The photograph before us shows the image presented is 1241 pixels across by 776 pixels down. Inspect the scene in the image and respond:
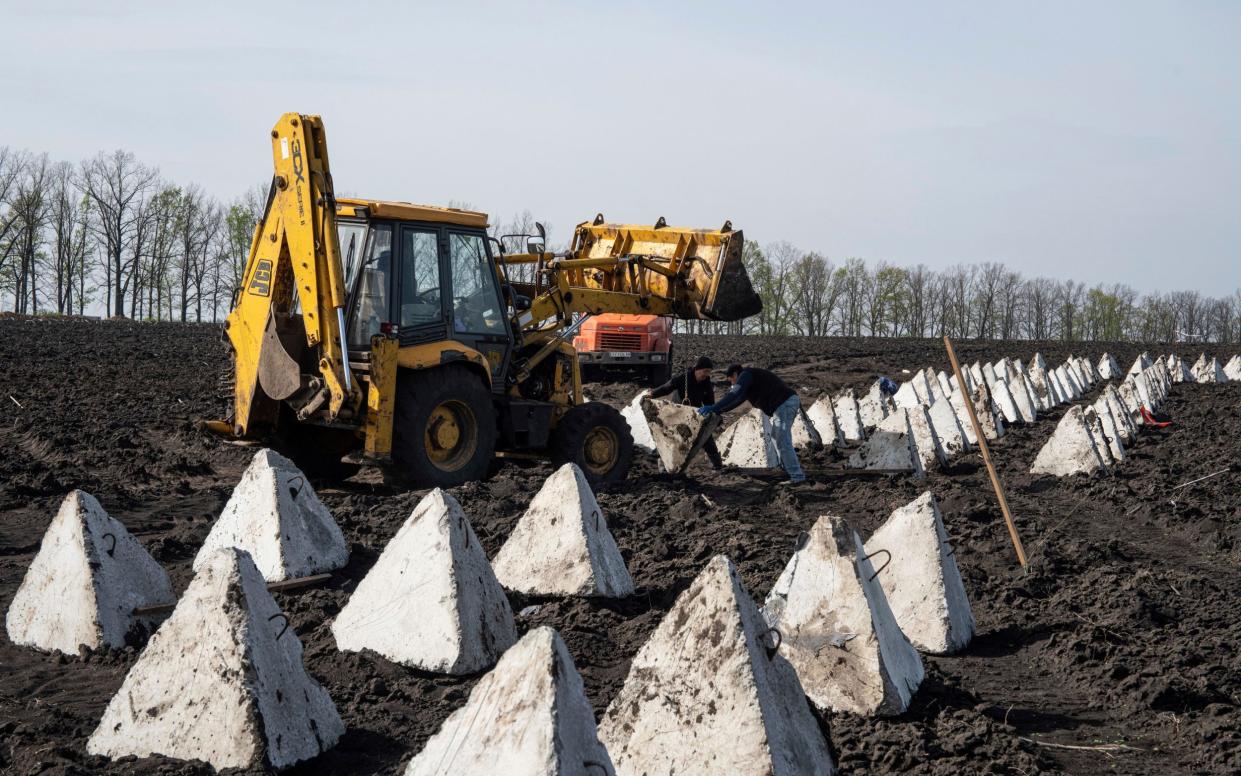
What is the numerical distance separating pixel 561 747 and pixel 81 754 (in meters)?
2.57

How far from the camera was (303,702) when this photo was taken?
507 cm

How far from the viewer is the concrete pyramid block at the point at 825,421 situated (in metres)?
16.1

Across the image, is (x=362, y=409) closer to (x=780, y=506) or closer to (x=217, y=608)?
(x=780, y=506)

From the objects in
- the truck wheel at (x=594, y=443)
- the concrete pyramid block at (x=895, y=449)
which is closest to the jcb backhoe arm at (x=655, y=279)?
the truck wheel at (x=594, y=443)

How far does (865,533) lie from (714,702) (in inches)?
245

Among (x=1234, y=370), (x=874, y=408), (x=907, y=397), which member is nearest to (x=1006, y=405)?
(x=907, y=397)

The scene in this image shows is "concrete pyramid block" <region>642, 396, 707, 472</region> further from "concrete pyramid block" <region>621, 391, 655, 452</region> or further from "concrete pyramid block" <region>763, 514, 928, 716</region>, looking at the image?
"concrete pyramid block" <region>763, 514, 928, 716</region>

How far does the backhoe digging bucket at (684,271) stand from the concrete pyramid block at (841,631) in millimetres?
7252

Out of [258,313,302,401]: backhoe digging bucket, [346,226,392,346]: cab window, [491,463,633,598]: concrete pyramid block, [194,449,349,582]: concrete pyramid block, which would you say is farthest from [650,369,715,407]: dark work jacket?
[194,449,349,582]: concrete pyramid block

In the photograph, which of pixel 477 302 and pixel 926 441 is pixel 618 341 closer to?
pixel 926 441

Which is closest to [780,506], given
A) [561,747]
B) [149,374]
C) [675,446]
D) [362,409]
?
[675,446]

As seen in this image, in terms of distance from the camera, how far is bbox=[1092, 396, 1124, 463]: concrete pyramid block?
1444 cm

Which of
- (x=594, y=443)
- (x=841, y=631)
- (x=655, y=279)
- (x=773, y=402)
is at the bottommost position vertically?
(x=841, y=631)

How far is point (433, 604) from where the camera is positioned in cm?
626
